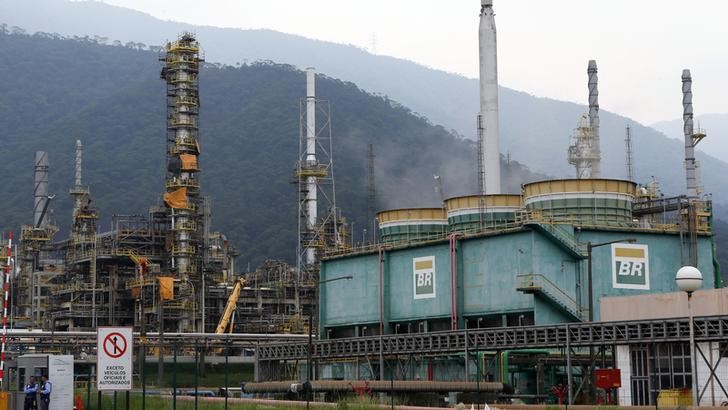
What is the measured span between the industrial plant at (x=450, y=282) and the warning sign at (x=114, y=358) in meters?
13.3

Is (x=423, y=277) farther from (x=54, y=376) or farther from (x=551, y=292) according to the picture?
(x=54, y=376)

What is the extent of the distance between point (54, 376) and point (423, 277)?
4231 cm

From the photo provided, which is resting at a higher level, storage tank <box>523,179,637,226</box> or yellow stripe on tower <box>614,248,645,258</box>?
storage tank <box>523,179,637,226</box>

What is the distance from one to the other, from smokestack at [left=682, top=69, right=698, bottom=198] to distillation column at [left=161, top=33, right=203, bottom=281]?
46.4 meters

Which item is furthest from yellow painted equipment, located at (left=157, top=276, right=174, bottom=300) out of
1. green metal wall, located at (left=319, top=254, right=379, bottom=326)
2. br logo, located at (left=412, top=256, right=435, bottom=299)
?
br logo, located at (left=412, top=256, right=435, bottom=299)

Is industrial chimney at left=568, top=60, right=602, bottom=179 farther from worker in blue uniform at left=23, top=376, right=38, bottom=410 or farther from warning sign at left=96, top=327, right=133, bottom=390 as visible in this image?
warning sign at left=96, top=327, right=133, bottom=390

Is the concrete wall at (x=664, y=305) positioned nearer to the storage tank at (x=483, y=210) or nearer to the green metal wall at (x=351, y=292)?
the storage tank at (x=483, y=210)

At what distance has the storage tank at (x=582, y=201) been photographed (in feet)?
249

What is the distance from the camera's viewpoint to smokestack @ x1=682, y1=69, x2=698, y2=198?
355 feet

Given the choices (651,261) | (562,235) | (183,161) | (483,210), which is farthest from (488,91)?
(183,161)

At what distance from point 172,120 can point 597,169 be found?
4333cm

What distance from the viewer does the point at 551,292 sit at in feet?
231

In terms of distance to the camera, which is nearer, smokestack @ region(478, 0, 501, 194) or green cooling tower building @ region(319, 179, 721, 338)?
green cooling tower building @ region(319, 179, 721, 338)

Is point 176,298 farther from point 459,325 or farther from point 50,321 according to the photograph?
point 459,325
